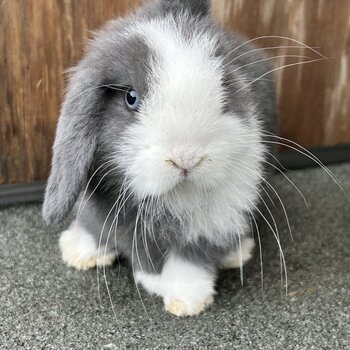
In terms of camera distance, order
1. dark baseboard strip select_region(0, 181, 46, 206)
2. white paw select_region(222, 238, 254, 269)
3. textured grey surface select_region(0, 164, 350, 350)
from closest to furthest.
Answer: textured grey surface select_region(0, 164, 350, 350)
white paw select_region(222, 238, 254, 269)
dark baseboard strip select_region(0, 181, 46, 206)

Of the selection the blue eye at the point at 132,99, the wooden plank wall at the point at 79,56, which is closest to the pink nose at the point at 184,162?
the blue eye at the point at 132,99

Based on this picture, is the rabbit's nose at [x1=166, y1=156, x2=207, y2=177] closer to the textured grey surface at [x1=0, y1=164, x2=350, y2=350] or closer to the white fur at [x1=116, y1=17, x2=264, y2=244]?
the white fur at [x1=116, y1=17, x2=264, y2=244]

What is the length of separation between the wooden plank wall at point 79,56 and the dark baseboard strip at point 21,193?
0.02m

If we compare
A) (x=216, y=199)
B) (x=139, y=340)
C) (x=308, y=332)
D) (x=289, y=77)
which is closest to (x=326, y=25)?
(x=289, y=77)

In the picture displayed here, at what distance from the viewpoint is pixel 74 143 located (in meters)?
0.88

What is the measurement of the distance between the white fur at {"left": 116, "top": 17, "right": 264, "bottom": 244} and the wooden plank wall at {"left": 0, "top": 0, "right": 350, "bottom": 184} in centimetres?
36

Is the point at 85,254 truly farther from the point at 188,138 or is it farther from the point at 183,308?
the point at 188,138

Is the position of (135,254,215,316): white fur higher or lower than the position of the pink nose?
lower

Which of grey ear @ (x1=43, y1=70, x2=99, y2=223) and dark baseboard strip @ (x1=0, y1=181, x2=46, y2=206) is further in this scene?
dark baseboard strip @ (x1=0, y1=181, x2=46, y2=206)

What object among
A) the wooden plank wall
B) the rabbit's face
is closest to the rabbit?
the rabbit's face

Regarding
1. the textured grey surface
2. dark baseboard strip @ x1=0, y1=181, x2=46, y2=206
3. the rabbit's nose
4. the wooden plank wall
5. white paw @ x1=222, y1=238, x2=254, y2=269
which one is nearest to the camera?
the rabbit's nose

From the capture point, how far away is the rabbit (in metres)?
0.82

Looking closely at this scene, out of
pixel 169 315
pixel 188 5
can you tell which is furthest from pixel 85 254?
pixel 188 5

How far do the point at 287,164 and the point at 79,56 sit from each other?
2.07 feet
